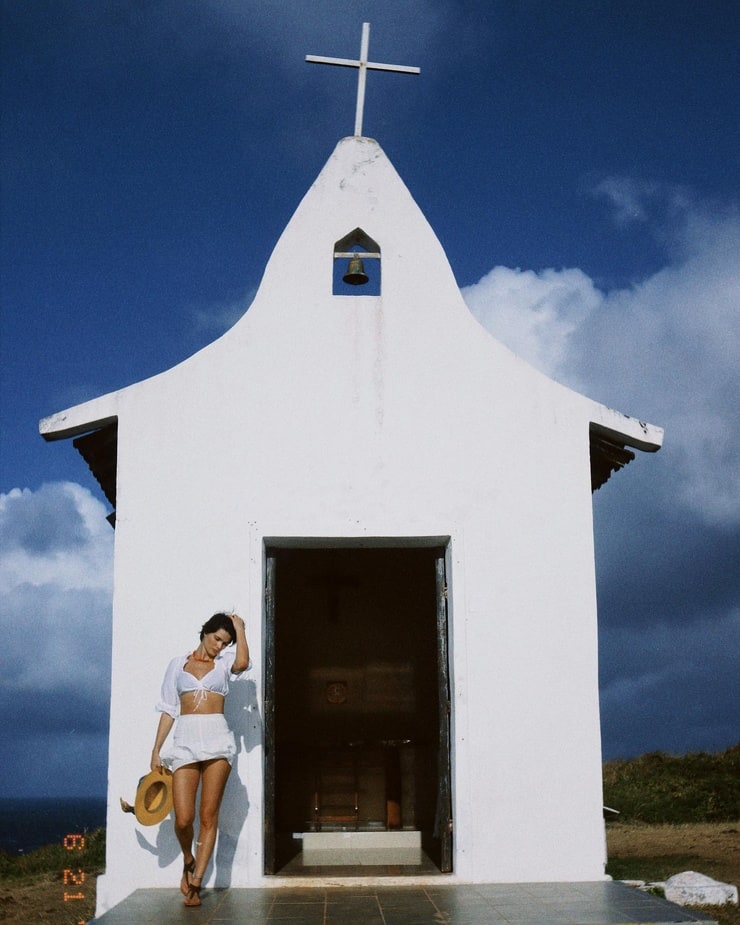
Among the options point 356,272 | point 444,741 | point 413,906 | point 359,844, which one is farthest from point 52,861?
point 356,272

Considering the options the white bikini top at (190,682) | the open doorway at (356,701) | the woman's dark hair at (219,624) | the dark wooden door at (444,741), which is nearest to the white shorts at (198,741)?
the white bikini top at (190,682)

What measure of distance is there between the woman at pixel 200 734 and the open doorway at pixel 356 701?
10.8 feet

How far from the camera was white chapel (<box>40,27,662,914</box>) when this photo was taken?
27.5 feet

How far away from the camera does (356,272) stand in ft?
31.5

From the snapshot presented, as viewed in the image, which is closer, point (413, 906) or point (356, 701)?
point (413, 906)

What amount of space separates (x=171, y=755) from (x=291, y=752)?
4.50 meters

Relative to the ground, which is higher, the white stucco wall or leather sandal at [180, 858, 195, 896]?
the white stucco wall

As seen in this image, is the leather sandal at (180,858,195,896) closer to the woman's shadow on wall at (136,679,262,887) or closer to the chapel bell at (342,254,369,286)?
the woman's shadow on wall at (136,679,262,887)

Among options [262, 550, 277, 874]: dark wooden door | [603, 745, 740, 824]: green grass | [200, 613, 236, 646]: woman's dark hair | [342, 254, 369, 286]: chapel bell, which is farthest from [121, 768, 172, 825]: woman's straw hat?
[603, 745, 740, 824]: green grass

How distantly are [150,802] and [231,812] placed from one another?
73cm

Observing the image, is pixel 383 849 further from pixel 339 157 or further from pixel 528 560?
pixel 339 157

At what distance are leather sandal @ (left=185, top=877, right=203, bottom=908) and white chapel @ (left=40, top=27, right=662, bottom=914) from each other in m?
0.78

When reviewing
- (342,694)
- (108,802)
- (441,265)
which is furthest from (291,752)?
(441,265)

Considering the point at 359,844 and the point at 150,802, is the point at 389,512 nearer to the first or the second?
the point at 150,802
